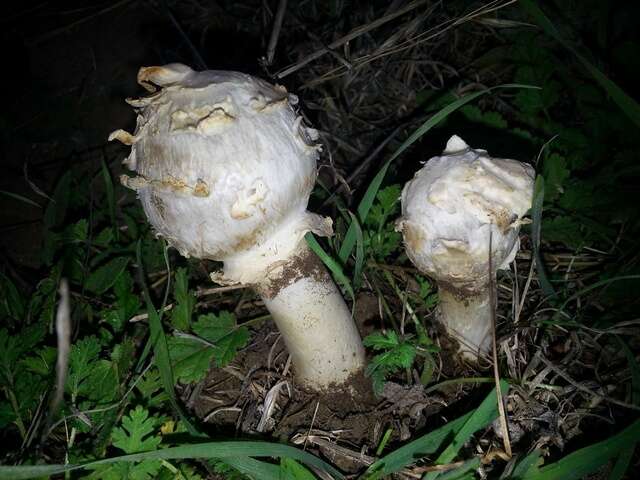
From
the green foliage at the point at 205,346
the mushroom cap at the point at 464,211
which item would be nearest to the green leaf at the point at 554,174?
the mushroom cap at the point at 464,211

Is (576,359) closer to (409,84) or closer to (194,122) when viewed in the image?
(194,122)

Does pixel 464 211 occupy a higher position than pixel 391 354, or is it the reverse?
pixel 464 211

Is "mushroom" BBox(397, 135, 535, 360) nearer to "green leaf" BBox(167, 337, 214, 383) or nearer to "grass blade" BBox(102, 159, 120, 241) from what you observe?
"green leaf" BBox(167, 337, 214, 383)

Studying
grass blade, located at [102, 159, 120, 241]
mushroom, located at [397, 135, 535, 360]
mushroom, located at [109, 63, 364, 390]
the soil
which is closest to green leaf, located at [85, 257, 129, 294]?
grass blade, located at [102, 159, 120, 241]

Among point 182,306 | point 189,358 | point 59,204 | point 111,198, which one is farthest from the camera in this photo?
point 59,204

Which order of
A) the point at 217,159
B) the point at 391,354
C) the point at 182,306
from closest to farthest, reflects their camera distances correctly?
the point at 217,159, the point at 391,354, the point at 182,306

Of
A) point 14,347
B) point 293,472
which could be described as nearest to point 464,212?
point 293,472

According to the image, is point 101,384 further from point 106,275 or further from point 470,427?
point 470,427
